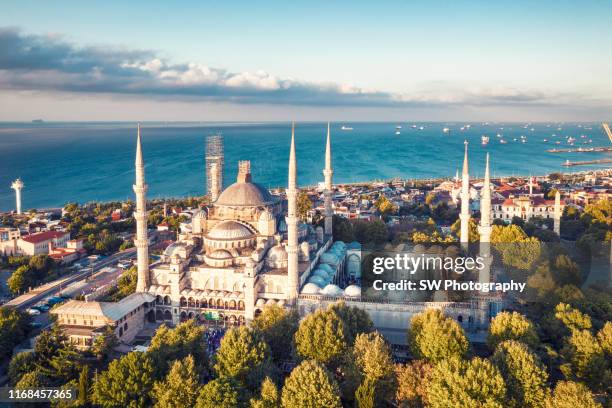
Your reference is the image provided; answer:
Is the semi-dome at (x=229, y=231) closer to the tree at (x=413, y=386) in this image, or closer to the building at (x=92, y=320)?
the building at (x=92, y=320)

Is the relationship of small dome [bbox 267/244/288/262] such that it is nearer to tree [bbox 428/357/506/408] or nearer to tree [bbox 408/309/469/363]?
tree [bbox 408/309/469/363]

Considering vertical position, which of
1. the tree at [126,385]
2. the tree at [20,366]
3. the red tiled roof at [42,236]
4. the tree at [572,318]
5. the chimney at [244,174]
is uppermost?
the chimney at [244,174]

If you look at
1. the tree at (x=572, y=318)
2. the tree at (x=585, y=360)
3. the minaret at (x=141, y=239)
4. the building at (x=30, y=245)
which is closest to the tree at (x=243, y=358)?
the minaret at (x=141, y=239)

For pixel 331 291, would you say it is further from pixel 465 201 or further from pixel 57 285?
pixel 57 285

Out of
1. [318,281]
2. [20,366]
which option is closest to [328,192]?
[318,281]

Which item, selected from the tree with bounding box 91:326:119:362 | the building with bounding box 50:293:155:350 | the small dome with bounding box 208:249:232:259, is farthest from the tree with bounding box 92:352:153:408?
the small dome with bounding box 208:249:232:259

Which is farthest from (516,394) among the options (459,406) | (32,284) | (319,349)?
(32,284)
